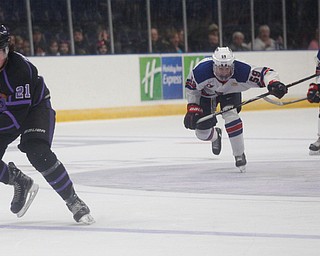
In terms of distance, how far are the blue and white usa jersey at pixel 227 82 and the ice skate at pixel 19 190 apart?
2347 millimetres

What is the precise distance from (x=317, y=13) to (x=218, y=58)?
9.16m

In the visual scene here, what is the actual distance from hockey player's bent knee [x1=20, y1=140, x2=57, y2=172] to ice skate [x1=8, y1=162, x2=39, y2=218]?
1.07 feet

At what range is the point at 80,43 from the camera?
13.2 metres

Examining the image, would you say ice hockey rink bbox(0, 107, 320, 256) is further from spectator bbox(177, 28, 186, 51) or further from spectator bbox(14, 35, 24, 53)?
spectator bbox(177, 28, 186, 51)

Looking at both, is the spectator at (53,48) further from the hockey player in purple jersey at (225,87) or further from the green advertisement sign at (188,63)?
the hockey player in purple jersey at (225,87)

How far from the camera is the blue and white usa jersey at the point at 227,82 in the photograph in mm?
6938

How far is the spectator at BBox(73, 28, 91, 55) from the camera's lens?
1316cm

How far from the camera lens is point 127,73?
528 inches

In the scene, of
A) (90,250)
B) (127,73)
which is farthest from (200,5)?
(90,250)

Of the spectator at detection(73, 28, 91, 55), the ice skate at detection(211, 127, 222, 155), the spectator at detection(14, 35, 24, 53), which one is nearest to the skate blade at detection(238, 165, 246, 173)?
the ice skate at detection(211, 127, 222, 155)

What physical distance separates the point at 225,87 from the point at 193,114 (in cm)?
39

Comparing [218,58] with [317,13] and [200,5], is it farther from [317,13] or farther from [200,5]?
[317,13]

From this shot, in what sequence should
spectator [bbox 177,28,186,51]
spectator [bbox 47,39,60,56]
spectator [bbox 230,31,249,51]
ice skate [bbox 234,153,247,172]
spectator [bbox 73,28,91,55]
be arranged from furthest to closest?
1. spectator [bbox 230,31,249,51]
2. spectator [bbox 177,28,186,51]
3. spectator [bbox 73,28,91,55]
4. spectator [bbox 47,39,60,56]
5. ice skate [bbox 234,153,247,172]

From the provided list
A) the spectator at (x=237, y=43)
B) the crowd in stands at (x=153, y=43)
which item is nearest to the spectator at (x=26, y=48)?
the crowd in stands at (x=153, y=43)
